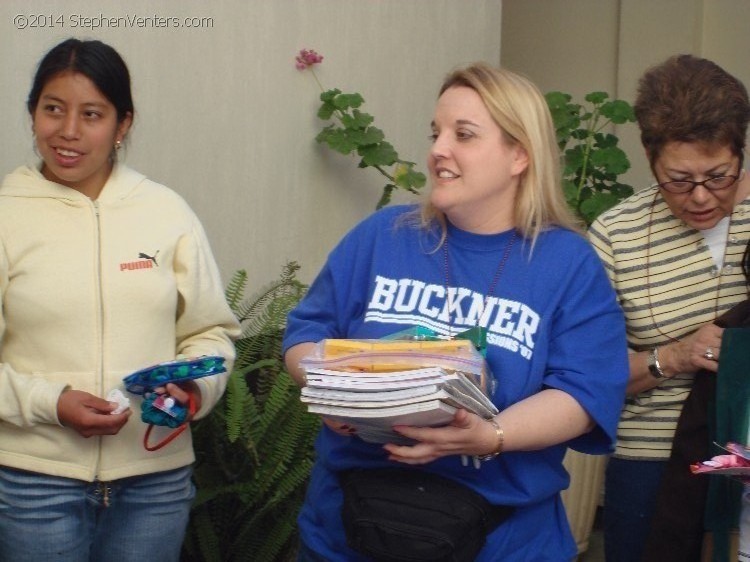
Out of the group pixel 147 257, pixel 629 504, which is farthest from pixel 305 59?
pixel 629 504

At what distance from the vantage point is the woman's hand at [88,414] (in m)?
3.09

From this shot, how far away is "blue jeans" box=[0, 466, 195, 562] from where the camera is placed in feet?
10.4

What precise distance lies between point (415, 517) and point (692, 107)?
129 cm

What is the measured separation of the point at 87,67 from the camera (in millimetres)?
3311

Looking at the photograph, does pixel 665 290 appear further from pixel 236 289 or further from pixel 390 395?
pixel 236 289

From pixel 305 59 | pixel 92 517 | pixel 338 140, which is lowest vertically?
pixel 92 517

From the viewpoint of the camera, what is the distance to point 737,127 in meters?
3.18

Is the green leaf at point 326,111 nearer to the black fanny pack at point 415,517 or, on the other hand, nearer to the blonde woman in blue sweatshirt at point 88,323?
the blonde woman in blue sweatshirt at point 88,323

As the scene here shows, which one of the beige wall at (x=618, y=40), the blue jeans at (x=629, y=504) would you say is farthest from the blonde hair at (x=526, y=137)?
the beige wall at (x=618, y=40)

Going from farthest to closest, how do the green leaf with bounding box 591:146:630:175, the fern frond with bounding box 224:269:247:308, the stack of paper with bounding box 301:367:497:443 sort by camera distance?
the green leaf with bounding box 591:146:630:175 → the fern frond with bounding box 224:269:247:308 → the stack of paper with bounding box 301:367:497:443

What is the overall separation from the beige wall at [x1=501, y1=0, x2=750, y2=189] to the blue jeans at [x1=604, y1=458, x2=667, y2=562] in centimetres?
391

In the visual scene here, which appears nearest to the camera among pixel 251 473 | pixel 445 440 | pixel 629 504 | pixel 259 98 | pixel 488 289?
pixel 445 440

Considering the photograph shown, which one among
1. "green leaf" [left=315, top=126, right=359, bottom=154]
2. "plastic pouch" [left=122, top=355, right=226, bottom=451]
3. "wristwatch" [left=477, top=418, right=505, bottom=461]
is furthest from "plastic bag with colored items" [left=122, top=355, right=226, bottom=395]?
"green leaf" [left=315, top=126, right=359, bottom=154]

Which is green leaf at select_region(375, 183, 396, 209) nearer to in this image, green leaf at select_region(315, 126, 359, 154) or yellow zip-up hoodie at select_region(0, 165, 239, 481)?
green leaf at select_region(315, 126, 359, 154)
